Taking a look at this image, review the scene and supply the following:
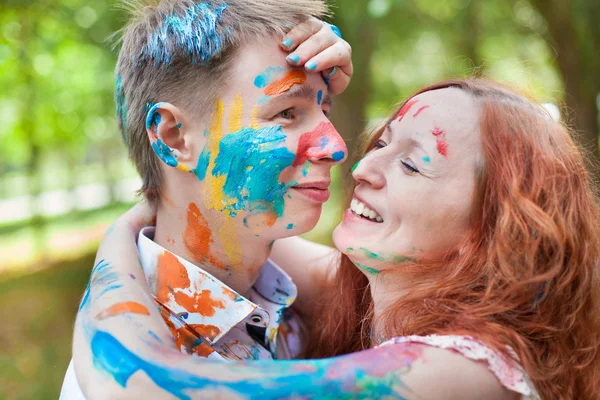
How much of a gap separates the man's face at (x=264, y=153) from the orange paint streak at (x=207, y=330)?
1.35ft

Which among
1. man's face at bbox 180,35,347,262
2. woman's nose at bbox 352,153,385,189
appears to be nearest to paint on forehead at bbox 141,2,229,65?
man's face at bbox 180,35,347,262

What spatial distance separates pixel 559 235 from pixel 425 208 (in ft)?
1.59

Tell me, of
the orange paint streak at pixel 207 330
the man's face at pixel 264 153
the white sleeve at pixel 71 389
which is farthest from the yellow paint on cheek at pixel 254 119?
the white sleeve at pixel 71 389

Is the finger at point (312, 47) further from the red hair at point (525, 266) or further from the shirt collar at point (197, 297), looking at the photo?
the shirt collar at point (197, 297)

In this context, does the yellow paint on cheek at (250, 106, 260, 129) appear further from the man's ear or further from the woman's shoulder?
the woman's shoulder

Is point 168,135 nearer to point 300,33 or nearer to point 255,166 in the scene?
point 255,166

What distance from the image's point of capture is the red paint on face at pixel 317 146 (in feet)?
7.66

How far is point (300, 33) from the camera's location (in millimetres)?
2383

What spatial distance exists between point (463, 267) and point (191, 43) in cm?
147

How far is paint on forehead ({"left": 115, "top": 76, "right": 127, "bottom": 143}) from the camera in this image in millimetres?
2609

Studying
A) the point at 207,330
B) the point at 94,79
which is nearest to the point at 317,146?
the point at 207,330

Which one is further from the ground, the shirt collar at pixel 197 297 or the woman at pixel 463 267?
the woman at pixel 463 267

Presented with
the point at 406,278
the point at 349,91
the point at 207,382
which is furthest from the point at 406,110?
the point at 349,91

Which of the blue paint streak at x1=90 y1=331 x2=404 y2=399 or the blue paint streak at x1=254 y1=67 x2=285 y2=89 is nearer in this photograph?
the blue paint streak at x1=90 y1=331 x2=404 y2=399
